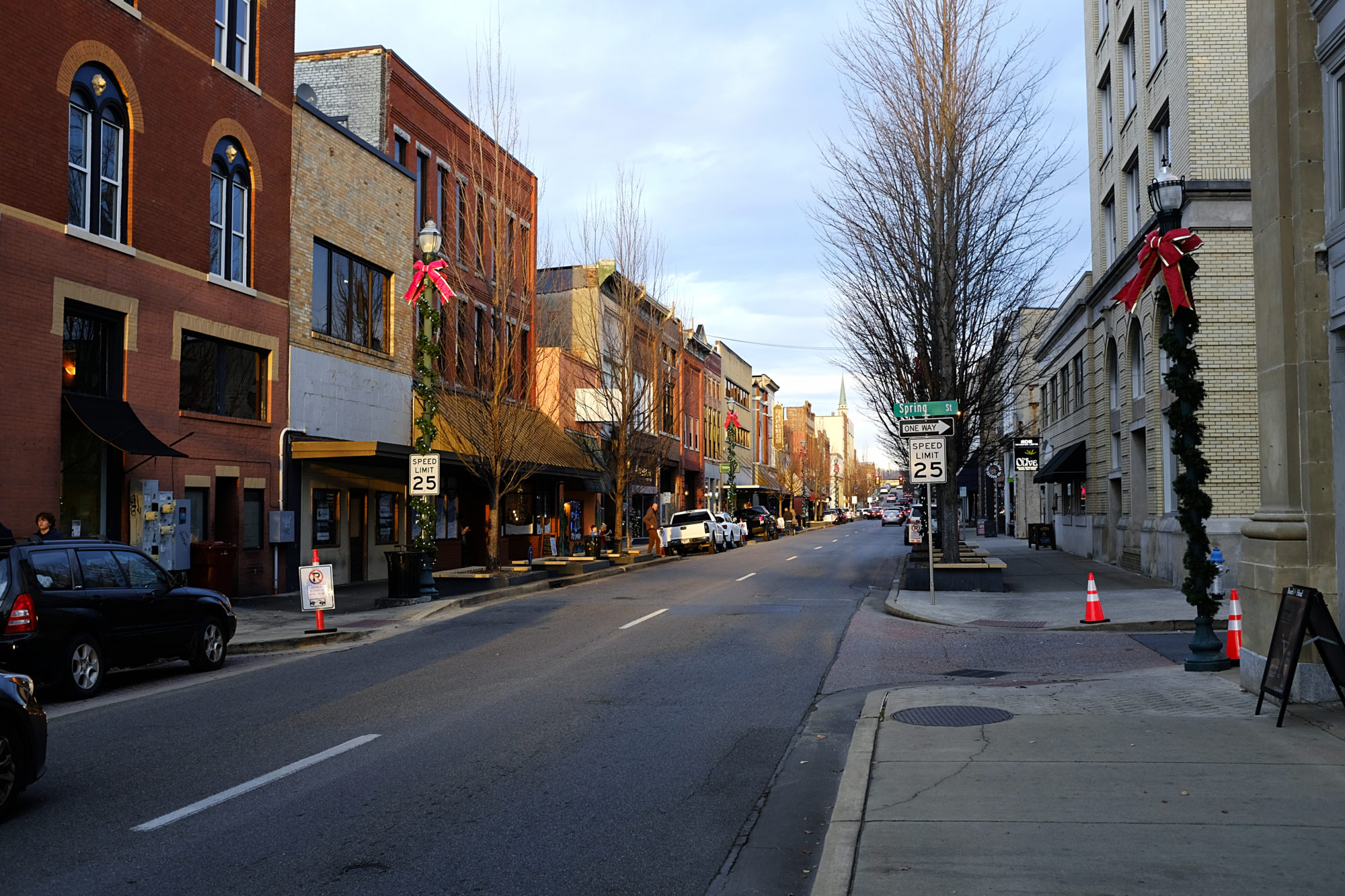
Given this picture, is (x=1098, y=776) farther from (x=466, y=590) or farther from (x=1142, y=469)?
(x=1142, y=469)

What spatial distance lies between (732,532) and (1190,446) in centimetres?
3716

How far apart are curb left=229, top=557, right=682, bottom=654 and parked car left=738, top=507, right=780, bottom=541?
28549 mm

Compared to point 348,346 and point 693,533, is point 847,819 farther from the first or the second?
point 693,533

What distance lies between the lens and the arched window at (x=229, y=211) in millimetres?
21281

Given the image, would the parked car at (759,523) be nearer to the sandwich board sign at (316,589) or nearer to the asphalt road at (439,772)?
the sandwich board sign at (316,589)

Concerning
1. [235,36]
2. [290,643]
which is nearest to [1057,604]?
[290,643]

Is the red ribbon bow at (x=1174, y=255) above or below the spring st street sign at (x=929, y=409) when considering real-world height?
above

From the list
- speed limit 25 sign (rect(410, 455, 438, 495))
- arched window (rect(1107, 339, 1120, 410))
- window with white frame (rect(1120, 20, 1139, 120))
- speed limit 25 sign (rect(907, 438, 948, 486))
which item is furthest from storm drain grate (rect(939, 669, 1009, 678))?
window with white frame (rect(1120, 20, 1139, 120))

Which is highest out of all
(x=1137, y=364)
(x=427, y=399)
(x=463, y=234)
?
(x=463, y=234)

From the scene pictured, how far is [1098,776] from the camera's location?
22.3 ft

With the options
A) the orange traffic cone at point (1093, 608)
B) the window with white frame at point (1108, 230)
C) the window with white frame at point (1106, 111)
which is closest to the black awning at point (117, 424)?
the orange traffic cone at point (1093, 608)

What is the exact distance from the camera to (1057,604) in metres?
19.5

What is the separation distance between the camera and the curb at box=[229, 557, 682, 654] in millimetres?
15266

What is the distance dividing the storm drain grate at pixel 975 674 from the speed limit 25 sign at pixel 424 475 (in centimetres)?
1156
